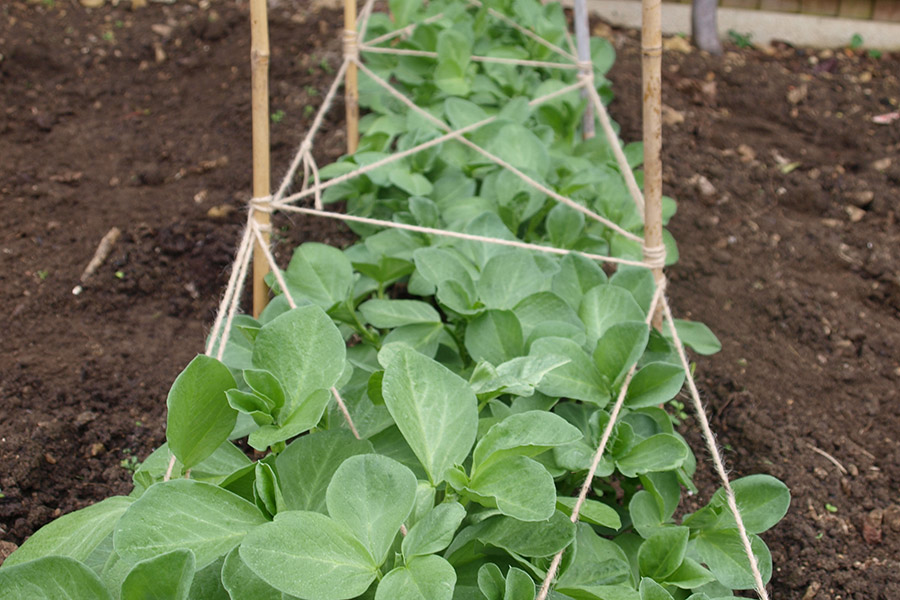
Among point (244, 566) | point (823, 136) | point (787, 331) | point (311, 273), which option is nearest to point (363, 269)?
point (311, 273)

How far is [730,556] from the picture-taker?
0.93 meters

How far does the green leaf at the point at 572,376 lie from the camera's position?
1003 millimetres

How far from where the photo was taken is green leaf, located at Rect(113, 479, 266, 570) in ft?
2.33

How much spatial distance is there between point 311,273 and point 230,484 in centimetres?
44

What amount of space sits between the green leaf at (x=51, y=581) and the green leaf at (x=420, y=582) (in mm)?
235

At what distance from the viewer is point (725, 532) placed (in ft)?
3.10

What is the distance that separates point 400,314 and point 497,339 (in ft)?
0.53

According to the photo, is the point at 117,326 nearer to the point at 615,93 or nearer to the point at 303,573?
the point at 303,573

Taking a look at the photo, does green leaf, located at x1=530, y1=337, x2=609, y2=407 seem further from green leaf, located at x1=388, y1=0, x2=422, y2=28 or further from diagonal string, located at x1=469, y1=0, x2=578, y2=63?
green leaf, located at x1=388, y1=0, x2=422, y2=28

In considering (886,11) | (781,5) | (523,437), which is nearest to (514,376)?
(523,437)

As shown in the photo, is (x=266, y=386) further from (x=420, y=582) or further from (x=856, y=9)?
(x=856, y=9)

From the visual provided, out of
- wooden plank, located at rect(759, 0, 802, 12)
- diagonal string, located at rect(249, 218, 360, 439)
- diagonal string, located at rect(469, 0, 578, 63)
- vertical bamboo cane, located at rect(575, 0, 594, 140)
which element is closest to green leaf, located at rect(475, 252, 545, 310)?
diagonal string, located at rect(249, 218, 360, 439)

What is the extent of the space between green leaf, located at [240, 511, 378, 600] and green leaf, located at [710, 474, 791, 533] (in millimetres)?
447

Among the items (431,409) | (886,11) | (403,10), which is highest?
(403,10)
